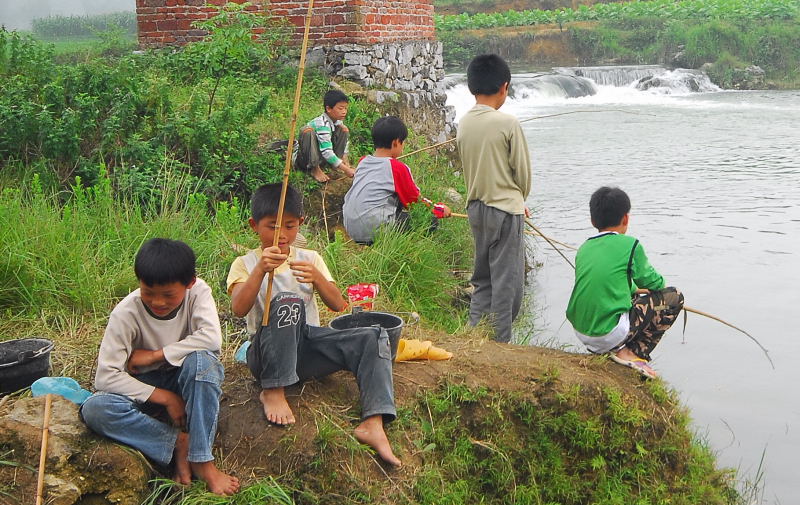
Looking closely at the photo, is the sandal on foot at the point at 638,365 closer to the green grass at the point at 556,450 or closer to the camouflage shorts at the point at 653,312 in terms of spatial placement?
the camouflage shorts at the point at 653,312

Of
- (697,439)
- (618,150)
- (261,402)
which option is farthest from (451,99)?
(261,402)

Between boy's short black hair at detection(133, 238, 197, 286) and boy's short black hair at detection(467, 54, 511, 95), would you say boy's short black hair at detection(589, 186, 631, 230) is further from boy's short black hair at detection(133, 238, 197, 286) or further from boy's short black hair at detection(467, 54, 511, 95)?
boy's short black hair at detection(133, 238, 197, 286)

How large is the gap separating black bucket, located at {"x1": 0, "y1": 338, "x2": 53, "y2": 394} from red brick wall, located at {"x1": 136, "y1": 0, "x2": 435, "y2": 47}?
6.16 metres

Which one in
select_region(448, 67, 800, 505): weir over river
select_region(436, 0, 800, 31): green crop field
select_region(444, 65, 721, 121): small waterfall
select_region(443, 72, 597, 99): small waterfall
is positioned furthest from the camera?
select_region(436, 0, 800, 31): green crop field

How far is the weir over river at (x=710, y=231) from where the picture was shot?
497 cm

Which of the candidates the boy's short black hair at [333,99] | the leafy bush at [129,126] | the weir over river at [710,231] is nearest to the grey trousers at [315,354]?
the weir over river at [710,231]

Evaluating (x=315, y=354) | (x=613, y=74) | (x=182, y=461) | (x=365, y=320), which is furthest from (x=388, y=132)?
(x=613, y=74)

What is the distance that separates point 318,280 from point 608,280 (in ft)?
5.04

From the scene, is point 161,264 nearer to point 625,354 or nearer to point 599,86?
point 625,354

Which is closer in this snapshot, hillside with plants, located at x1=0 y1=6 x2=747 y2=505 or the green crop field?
hillside with plants, located at x1=0 y1=6 x2=747 y2=505

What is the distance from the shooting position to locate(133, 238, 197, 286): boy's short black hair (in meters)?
2.97

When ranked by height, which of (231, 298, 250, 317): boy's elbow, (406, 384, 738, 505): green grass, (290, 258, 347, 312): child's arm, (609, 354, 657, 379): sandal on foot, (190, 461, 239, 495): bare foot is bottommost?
(406, 384, 738, 505): green grass

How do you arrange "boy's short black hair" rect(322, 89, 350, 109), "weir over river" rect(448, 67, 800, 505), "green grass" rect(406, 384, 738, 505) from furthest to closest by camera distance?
1. "boy's short black hair" rect(322, 89, 350, 109)
2. "weir over river" rect(448, 67, 800, 505)
3. "green grass" rect(406, 384, 738, 505)

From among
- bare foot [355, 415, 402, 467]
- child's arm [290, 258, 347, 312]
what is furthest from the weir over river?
child's arm [290, 258, 347, 312]
